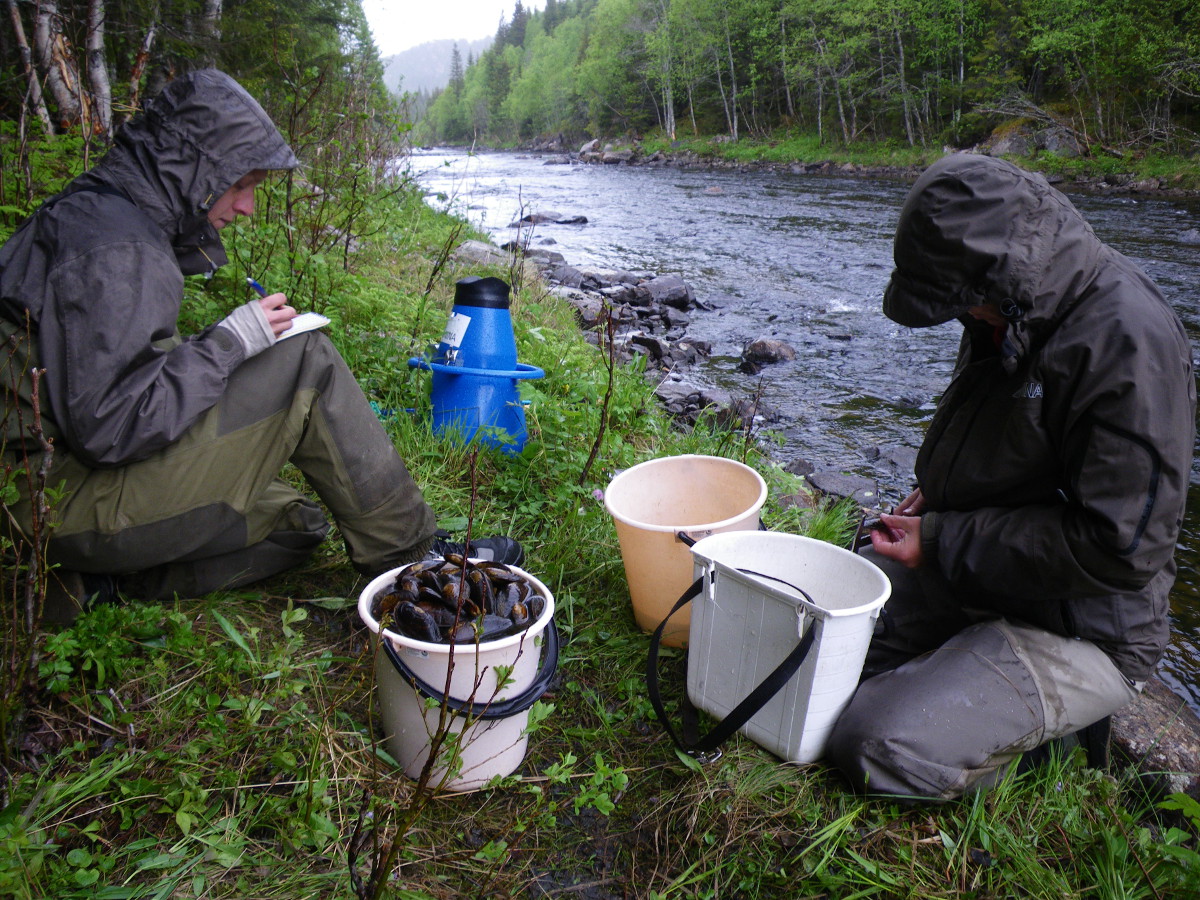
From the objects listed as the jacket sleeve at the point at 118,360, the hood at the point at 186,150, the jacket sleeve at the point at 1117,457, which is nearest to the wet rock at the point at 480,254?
the hood at the point at 186,150

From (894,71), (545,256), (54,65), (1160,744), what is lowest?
(1160,744)

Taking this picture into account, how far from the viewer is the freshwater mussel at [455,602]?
5.45 ft

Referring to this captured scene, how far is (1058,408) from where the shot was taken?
169 centimetres

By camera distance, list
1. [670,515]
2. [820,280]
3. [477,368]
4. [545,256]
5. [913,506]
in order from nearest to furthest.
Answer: [913,506] → [670,515] → [477,368] → [820,280] → [545,256]

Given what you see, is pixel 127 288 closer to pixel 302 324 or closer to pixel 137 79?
pixel 302 324

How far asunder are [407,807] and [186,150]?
5.42 ft

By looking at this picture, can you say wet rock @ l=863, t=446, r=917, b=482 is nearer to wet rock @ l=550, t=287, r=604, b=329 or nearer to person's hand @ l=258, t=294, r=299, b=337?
wet rock @ l=550, t=287, r=604, b=329

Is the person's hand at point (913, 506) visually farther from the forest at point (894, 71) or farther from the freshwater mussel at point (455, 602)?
the forest at point (894, 71)

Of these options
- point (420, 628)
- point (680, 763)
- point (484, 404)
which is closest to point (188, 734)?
point (420, 628)

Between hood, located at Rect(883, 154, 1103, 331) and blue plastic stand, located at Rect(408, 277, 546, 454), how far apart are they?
1688 millimetres

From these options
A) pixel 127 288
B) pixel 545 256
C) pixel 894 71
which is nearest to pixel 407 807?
pixel 127 288

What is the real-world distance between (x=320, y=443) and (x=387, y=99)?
18.3 ft

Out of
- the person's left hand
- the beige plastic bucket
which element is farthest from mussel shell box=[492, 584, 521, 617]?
the person's left hand

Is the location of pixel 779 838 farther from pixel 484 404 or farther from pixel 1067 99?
pixel 1067 99
